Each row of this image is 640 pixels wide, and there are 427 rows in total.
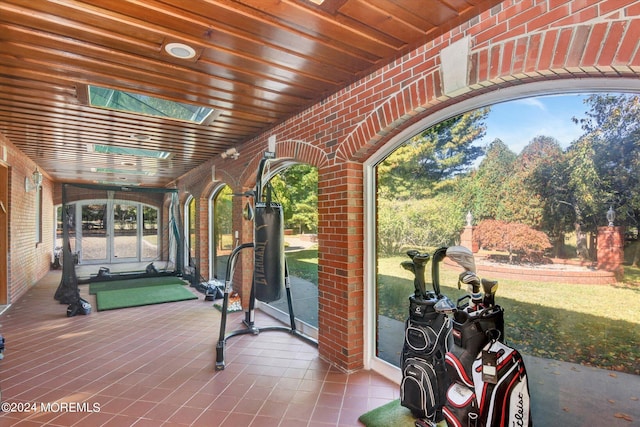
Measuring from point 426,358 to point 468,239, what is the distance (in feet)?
3.20

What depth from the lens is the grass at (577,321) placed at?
1764 mm

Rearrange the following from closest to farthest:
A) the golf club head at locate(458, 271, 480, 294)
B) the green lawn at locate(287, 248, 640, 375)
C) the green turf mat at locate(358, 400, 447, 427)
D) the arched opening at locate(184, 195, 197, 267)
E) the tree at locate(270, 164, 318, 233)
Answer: the green lawn at locate(287, 248, 640, 375) → the golf club head at locate(458, 271, 480, 294) → the green turf mat at locate(358, 400, 447, 427) → the tree at locate(270, 164, 318, 233) → the arched opening at locate(184, 195, 197, 267)

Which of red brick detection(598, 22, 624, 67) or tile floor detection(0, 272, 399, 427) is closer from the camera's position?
red brick detection(598, 22, 624, 67)

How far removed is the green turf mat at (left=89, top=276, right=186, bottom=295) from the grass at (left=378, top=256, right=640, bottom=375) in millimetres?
7323

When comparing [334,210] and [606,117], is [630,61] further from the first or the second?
[334,210]

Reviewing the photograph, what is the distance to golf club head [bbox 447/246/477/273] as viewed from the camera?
2.00 meters

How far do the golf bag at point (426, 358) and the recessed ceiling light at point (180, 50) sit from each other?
253cm

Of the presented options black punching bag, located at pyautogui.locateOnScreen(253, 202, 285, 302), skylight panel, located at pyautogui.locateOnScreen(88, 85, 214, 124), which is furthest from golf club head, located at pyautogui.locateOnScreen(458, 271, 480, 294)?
skylight panel, located at pyautogui.locateOnScreen(88, 85, 214, 124)

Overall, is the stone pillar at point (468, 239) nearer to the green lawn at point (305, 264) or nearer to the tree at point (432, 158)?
the tree at point (432, 158)

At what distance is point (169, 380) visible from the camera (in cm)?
296

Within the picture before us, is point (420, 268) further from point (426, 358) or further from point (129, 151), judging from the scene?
point (129, 151)

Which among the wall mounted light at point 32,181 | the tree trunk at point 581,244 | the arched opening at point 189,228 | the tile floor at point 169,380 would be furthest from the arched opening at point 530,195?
the wall mounted light at point 32,181

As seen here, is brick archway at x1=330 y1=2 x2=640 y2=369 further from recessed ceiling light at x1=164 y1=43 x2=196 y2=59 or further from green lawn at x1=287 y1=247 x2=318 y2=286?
green lawn at x1=287 y1=247 x2=318 y2=286

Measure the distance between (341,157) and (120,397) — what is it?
2905 mm
